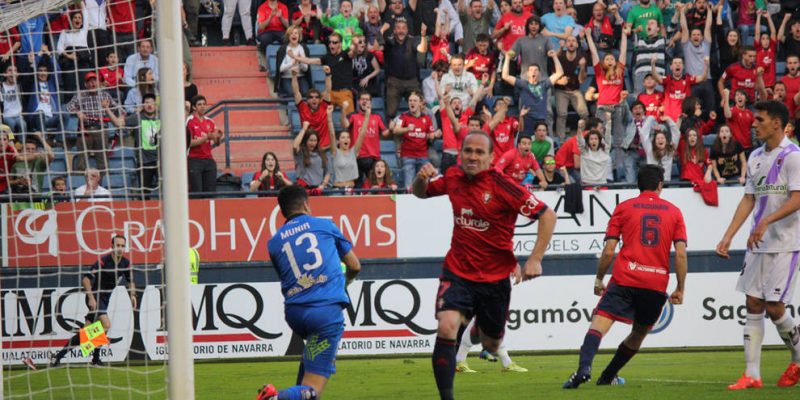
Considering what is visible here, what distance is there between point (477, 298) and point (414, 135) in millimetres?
10455

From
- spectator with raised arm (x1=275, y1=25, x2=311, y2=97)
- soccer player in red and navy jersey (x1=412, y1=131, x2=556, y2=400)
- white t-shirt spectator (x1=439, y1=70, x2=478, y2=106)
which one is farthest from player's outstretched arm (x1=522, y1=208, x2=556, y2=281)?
spectator with raised arm (x1=275, y1=25, x2=311, y2=97)

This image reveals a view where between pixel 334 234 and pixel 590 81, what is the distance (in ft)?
44.5

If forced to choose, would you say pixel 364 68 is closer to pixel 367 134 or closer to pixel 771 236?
pixel 367 134

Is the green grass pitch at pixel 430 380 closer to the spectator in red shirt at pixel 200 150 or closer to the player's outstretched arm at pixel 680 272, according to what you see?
the player's outstretched arm at pixel 680 272

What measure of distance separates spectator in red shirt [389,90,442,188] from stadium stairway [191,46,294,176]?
2.26 metres

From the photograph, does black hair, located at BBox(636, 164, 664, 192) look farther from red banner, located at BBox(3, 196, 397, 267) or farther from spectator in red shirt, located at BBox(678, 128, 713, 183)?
spectator in red shirt, located at BBox(678, 128, 713, 183)

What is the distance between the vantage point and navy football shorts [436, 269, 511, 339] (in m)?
8.88

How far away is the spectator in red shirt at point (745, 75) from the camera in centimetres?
2111

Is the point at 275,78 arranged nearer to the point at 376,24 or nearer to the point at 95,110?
the point at 376,24

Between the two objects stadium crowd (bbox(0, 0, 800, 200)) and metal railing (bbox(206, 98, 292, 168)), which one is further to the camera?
metal railing (bbox(206, 98, 292, 168))

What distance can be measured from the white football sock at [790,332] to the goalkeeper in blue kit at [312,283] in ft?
13.9

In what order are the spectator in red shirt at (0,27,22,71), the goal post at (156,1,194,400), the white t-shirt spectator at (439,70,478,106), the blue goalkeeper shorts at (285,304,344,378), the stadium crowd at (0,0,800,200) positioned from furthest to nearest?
the white t-shirt spectator at (439,70,478,106), the stadium crowd at (0,0,800,200), the spectator in red shirt at (0,27,22,71), the blue goalkeeper shorts at (285,304,344,378), the goal post at (156,1,194,400)

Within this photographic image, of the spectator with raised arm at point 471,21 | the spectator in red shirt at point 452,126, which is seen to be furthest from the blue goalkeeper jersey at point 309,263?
the spectator with raised arm at point 471,21

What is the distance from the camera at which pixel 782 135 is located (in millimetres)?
10609
